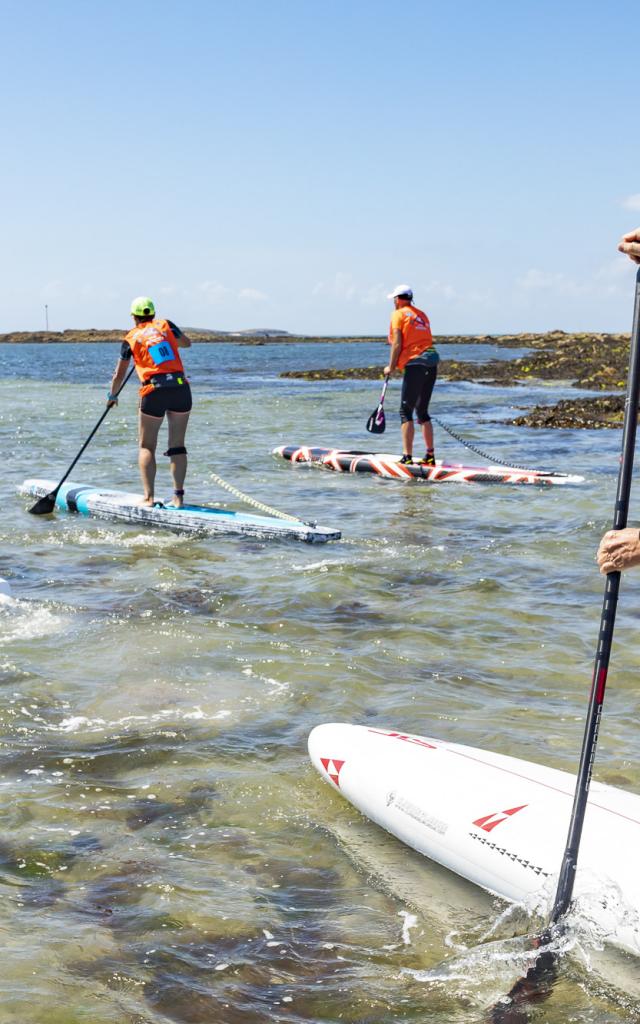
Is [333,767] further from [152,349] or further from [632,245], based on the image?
[152,349]

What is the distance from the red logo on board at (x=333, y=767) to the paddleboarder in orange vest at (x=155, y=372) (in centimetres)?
622

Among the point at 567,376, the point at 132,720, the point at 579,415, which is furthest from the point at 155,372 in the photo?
the point at 567,376

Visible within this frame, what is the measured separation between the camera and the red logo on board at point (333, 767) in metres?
4.94

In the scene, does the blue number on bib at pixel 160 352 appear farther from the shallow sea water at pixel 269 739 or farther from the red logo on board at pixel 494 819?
the red logo on board at pixel 494 819

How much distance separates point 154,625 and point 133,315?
4294 millimetres

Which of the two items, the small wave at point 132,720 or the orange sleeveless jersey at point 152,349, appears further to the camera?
the orange sleeveless jersey at point 152,349

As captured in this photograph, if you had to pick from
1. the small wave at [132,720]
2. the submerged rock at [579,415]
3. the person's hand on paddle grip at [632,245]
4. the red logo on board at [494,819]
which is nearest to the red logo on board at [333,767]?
the red logo on board at [494,819]

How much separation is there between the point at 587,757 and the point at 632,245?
6.42 ft

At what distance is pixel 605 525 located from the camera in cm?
1118

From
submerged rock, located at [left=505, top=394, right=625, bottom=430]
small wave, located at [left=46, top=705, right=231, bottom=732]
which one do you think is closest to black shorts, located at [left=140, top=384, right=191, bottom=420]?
small wave, located at [left=46, top=705, right=231, bottom=732]

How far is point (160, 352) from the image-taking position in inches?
414

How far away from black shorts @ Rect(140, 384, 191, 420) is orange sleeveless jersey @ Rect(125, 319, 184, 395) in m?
0.10

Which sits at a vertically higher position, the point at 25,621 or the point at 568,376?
the point at 568,376

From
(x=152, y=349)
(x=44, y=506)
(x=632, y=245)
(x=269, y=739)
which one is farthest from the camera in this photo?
(x=44, y=506)
